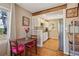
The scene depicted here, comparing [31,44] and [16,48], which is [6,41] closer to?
[16,48]

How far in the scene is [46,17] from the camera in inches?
46.3

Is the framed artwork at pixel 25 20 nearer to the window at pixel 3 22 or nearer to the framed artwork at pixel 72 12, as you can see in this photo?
the window at pixel 3 22

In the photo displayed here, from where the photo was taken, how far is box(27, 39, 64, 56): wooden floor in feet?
3.83

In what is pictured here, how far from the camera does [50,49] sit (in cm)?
117

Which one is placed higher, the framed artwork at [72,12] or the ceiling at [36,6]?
the ceiling at [36,6]

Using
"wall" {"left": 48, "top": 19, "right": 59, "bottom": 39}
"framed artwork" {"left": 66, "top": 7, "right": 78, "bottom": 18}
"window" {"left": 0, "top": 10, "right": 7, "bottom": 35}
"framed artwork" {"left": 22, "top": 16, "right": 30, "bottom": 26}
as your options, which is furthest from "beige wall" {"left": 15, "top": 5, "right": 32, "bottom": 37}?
"framed artwork" {"left": 66, "top": 7, "right": 78, "bottom": 18}

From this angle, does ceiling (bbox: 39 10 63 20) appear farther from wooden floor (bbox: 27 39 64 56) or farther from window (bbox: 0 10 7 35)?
window (bbox: 0 10 7 35)

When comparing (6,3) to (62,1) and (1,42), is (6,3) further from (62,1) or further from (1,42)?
(62,1)

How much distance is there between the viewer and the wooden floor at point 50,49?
1.17 metres

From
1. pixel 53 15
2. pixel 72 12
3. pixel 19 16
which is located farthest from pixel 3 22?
pixel 72 12

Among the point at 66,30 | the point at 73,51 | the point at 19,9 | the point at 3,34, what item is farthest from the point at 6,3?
the point at 73,51

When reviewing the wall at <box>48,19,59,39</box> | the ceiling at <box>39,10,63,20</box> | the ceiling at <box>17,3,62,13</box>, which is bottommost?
the wall at <box>48,19,59,39</box>

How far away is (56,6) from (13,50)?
2.37ft

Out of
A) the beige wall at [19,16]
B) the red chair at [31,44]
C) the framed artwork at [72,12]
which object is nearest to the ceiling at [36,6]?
the beige wall at [19,16]
